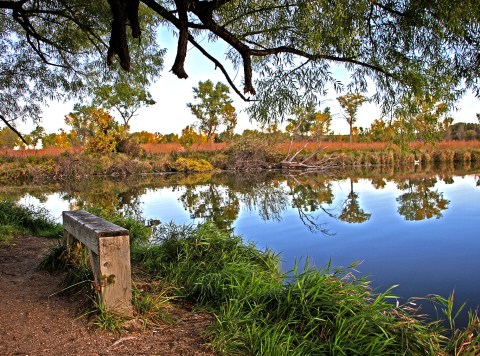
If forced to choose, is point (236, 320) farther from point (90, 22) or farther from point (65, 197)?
point (65, 197)

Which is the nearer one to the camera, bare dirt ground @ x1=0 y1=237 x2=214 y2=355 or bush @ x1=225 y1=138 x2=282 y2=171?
bare dirt ground @ x1=0 y1=237 x2=214 y2=355

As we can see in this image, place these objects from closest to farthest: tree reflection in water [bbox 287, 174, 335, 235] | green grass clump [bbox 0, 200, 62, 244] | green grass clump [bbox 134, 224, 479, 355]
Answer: green grass clump [bbox 134, 224, 479, 355] < green grass clump [bbox 0, 200, 62, 244] < tree reflection in water [bbox 287, 174, 335, 235]

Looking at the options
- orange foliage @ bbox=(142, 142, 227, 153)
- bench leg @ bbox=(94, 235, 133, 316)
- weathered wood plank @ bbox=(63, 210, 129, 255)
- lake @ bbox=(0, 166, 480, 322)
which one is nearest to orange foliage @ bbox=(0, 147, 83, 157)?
orange foliage @ bbox=(142, 142, 227, 153)

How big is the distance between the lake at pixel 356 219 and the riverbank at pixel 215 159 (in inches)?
366

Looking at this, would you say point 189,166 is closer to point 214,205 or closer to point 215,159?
point 215,159

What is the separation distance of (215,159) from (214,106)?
1250cm

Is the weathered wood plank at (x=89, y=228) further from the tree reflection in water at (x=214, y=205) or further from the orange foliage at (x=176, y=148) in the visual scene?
the orange foliage at (x=176, y=148)

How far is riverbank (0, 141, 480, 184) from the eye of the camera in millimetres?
27641

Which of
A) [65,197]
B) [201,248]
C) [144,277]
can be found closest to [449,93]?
[201,248]

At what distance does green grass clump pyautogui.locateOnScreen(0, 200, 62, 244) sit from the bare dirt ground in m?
3.37

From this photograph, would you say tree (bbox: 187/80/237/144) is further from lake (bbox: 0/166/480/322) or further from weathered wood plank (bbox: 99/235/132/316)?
weathered wood plank (bbox: 99/235/132/316)

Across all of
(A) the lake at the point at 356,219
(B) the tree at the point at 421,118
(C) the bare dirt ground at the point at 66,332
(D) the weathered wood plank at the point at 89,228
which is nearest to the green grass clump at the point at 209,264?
(C) the bare dirt ground at the point at 66,332

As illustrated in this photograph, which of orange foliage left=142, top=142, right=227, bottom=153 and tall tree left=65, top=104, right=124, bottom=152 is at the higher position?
tall tree left=65, top=104, right=124, bottom=152

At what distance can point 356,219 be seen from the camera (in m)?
10.9
